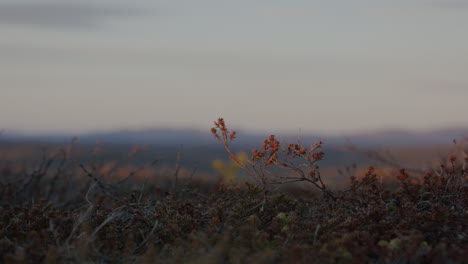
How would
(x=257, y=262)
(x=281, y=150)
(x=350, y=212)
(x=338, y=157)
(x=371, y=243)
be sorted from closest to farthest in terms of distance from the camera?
(x=257, y=262) → (x=371, y=243) → (x=350, y=212) → (x=281, y=150) → (x=338, y=157)

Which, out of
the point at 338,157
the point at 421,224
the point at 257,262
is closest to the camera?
the point at 257,262

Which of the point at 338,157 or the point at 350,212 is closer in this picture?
the point at 350,212

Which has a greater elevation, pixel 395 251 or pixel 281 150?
pixel 281 150

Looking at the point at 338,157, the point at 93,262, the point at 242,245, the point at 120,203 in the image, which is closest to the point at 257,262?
the point at 242,245

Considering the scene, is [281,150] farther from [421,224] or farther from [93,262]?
[93,262]

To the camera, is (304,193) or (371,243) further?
(304,193)

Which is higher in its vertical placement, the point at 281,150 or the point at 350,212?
the point at 281,150

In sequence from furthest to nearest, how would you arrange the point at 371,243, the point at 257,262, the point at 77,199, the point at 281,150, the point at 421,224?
the point at 77,199 < the point at 281,150 < the point at 421,224 < the point at 371,243 < the point at 257,262

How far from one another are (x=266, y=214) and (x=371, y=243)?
48.4 inches

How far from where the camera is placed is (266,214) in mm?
4727

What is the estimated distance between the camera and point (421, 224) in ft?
13.2

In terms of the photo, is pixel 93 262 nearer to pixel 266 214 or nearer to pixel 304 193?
pixel 266 214

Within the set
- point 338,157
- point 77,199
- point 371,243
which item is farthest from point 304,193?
point 338,157

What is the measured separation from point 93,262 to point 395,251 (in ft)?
6.19
